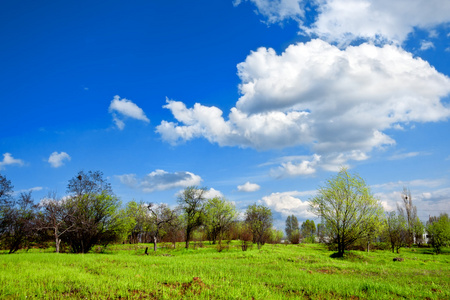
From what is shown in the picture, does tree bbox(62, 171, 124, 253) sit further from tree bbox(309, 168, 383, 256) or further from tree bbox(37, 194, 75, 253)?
tree bbox(309, 168, 383, 256)

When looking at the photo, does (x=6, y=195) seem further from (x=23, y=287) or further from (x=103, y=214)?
(x=23, y=287)

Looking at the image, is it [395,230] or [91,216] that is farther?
[395,230]

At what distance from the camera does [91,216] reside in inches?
1508

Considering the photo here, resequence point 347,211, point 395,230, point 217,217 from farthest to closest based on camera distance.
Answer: point 217,217 → point 395,230 → point 347,211

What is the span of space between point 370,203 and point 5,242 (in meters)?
50.9

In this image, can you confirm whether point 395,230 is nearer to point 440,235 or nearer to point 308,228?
point 440,235

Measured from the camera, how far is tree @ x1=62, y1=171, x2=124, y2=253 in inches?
1435

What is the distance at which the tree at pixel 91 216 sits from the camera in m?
36.4

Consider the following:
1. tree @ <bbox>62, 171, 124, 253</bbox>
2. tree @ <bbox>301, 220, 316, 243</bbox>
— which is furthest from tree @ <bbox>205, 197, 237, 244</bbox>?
tree @ <bbox>301, 220, 316, 243</bbox>

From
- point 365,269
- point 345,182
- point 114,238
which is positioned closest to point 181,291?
point 365,269

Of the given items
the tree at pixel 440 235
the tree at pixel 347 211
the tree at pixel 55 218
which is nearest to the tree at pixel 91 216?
the tree at pixel 55 218

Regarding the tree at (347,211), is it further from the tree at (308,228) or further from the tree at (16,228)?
the tree at (308,228)

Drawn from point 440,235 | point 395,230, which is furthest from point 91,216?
point 440,235

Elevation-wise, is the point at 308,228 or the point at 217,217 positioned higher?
the point at 217,217
